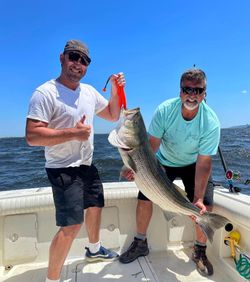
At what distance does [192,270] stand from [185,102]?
1879 millimetres

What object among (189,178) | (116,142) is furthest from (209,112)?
(116,142)

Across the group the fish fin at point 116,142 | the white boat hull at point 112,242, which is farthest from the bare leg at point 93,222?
the fish fin at point 116,142

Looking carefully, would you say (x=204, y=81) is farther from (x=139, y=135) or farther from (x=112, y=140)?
(x=112, y=140)

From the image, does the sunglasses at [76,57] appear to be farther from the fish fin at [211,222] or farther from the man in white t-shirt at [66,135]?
the fish fin at [211,222]

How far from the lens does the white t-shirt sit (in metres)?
2.66

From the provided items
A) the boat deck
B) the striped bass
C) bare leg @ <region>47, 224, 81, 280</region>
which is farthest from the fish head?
the boat deck

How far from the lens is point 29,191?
382cm

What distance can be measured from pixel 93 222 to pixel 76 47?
1835 millimetres

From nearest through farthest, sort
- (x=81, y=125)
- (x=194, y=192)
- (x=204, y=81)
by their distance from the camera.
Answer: (x=81, y=125) → (x=204, y=81) → (x=194, y=192)

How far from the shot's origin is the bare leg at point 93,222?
11.0 feet

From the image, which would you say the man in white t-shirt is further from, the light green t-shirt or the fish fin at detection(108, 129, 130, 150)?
the light green t-shirt

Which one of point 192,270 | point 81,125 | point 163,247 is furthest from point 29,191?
point 192,270

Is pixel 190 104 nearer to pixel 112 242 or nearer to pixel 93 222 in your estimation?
pixel 93 222

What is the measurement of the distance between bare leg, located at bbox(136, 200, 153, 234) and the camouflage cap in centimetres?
182
